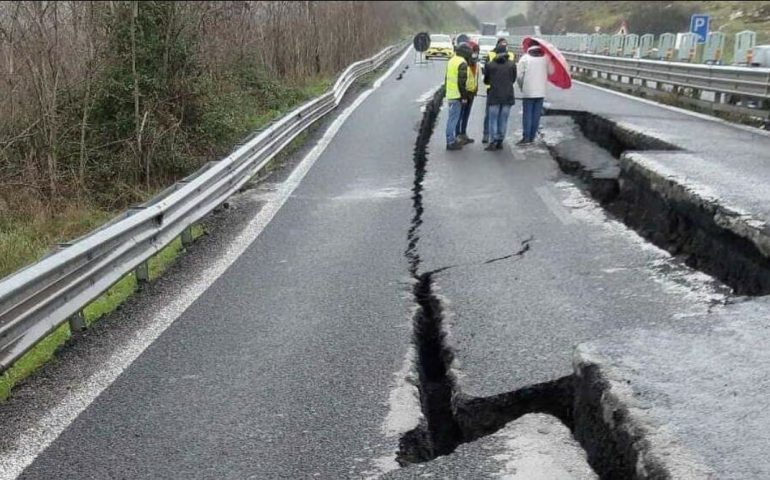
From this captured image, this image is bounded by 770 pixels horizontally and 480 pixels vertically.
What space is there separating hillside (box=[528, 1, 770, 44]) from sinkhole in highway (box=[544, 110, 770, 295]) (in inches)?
358

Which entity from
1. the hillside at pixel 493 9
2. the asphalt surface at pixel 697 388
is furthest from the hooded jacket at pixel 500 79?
the hillside at pixel 493 9

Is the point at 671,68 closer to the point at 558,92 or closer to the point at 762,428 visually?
the point at 558,92

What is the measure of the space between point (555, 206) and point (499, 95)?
3832mm

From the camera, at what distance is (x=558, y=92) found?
18.2 metres

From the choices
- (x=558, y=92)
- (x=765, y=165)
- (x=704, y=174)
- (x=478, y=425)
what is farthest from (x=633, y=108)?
(x=478, y=425)

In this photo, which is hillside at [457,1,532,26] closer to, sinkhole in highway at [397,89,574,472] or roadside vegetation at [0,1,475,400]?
roadside vegetation at [0,1,475,400]

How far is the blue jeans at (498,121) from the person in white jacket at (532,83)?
0.34 metres

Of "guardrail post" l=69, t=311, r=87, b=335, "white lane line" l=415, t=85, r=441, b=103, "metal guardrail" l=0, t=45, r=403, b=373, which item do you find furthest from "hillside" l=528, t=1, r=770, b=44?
"guardrail post" l=69, t=311, r=87, b=335

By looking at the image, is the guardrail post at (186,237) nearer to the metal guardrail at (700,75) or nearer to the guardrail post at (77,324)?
the guardrail post at (77,324)

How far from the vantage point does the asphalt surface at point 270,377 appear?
3062mm

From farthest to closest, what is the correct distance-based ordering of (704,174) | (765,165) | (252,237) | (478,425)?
1. (765,165)
2. (704,174)
3. (252,237)
4. (478,425)

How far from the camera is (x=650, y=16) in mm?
47531

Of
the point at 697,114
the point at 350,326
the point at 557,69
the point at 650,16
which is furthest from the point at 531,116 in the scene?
the point at 650,16

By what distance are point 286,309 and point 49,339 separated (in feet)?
4.85
